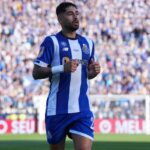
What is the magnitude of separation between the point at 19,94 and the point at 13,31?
462 cm

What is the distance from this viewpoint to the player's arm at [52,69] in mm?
6812

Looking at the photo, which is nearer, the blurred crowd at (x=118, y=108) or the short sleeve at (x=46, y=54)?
the short sleeve at (x=46, y=54)

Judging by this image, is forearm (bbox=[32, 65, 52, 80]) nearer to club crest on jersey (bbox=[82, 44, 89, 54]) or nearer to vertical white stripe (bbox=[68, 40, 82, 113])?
vertical white stripe (bbox=[68, 40, 82, 113])

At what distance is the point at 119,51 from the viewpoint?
2944 cm

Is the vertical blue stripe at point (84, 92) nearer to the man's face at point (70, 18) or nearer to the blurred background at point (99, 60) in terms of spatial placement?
the man's face at point (70, 18)

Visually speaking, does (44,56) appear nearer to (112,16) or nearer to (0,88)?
(0,88)

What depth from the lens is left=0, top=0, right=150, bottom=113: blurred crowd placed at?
2688 cm

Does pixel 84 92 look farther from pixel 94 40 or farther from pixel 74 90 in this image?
pixel 94 40

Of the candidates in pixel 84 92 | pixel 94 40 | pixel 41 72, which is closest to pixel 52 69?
pixel 41 72

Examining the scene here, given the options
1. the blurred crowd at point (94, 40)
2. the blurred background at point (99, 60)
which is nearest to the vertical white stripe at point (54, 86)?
the blurred background at point (99, 60)

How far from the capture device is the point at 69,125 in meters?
7.02

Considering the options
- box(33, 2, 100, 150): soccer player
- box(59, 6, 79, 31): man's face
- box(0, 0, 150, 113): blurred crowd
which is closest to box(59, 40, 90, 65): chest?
box(33, 2, 100, 150): soccer player

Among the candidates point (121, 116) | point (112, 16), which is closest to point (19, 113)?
point (121, 116)

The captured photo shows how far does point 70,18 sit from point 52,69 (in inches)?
22.8
